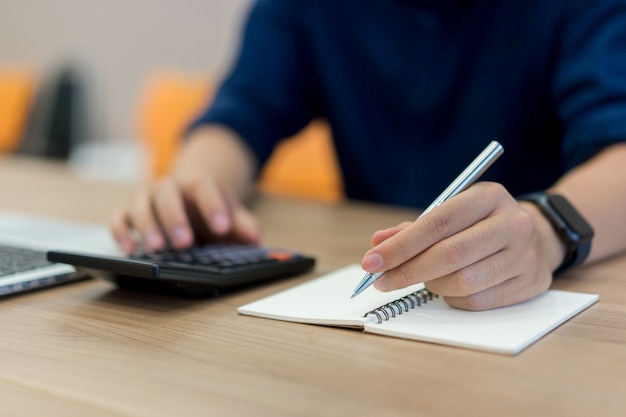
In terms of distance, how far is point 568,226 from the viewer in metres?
0.64

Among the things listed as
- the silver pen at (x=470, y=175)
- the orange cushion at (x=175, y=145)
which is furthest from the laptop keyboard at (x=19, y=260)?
the orange cushion at (x=175, y=145)

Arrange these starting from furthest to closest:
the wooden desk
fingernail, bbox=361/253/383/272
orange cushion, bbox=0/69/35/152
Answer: orange cushion, bbox=0/69/35/152
fingernail, bbox=361/253/383/272
the wooden desk

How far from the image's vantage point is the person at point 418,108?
75cm

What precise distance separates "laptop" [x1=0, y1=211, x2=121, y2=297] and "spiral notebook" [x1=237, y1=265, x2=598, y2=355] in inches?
7.2

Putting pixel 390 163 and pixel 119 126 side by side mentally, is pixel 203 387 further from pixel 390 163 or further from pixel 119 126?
pixel 119 126

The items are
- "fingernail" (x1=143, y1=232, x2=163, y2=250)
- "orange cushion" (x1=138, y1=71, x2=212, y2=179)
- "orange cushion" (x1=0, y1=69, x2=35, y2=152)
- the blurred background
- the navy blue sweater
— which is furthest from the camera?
"orange cushion" (x1=0, y1=69, x2=35, y2=152)

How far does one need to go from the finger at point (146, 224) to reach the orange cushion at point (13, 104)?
297 cm

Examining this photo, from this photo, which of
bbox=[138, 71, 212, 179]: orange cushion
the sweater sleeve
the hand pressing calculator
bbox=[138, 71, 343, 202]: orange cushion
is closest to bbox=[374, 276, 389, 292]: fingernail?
the hand pressing calculator

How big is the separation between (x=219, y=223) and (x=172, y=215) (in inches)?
2.0

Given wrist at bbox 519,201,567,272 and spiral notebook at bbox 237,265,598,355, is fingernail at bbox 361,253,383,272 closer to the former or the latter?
spiral notebook at bbox 237,265,598,355

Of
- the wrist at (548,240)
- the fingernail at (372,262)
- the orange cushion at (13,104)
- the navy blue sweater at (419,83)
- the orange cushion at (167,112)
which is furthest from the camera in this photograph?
the orange cushion at (13,104)

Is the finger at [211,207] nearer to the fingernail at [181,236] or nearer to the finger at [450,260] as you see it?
the fingernail at [181,236]

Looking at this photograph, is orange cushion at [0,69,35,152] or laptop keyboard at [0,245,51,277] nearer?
laptop keyboard at [0,245,51,277]

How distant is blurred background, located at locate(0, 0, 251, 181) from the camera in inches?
121
